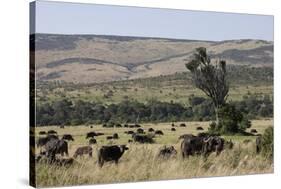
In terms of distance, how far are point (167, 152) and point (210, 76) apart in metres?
1.63

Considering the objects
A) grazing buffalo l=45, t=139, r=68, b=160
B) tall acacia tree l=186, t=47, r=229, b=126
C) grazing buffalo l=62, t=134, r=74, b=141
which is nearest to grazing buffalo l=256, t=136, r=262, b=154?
tall acacia tree l=186, t=47, r=229, b=126

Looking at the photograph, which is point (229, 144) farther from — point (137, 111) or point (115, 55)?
point (115, 55)

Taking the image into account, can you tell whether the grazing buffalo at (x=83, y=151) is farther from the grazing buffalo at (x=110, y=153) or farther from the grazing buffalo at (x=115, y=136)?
the grazing buffalo at (x=115, y=136)

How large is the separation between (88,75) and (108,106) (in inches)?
24.1

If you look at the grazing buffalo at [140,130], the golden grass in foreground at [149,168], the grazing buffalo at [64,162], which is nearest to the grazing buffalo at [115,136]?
the golden grass in foreground at [149,168]

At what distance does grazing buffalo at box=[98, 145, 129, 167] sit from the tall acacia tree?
1913 mm

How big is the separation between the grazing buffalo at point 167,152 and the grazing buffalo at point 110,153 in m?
0.69

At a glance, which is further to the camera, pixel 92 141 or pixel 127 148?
pixel 127 148

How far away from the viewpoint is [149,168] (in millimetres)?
14234

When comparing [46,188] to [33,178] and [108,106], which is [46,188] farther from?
[108,106]

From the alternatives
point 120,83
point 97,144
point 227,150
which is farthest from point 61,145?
point 227,150

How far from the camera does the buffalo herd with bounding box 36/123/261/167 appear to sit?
526 inches

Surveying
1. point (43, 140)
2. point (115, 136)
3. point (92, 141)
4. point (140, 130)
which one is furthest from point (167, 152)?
point (43, 140)

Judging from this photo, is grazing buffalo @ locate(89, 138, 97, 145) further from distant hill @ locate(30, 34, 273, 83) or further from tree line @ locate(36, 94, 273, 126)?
distant hill @ locate(30, 34, 273, 83)
